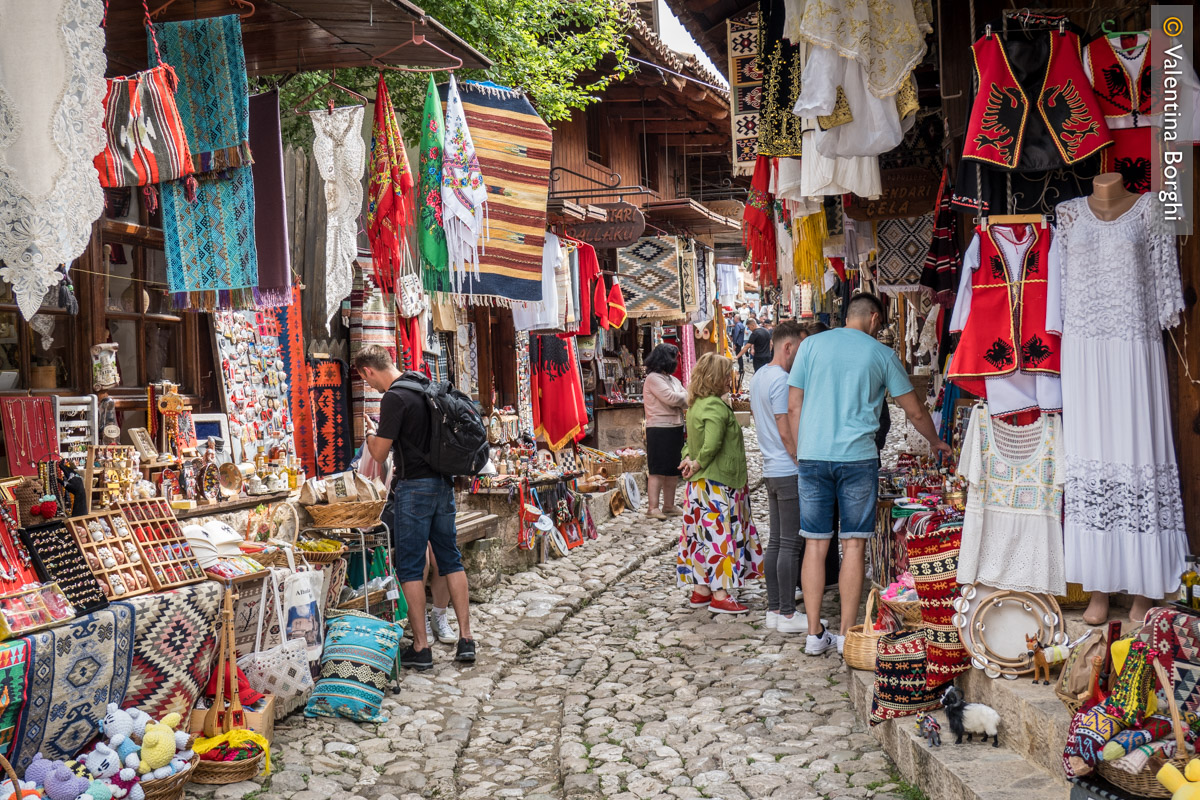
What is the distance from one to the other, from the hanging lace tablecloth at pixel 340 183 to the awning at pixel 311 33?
332 millimetres

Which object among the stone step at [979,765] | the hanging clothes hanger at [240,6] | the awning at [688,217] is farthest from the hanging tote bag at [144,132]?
the awning at [688,217]

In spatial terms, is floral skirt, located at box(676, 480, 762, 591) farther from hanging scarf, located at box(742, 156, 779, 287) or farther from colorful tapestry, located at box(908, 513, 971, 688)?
hanging scarf, located at box(742, 156, 779, 287)

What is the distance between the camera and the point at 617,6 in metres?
12.1

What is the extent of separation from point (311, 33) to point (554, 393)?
772 cm

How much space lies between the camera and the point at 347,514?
260 inches

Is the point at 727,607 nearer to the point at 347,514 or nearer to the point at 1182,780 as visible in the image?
the point at 347,514

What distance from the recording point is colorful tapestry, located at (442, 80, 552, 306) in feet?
22.9

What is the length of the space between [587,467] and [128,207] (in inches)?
308

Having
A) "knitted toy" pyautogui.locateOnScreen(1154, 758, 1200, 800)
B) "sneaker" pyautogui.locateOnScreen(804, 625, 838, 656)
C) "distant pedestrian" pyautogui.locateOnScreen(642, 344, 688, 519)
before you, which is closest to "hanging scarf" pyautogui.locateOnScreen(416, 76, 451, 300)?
"sneaker" pyautogui.locateOnScreen(804, 625, 838, 656)

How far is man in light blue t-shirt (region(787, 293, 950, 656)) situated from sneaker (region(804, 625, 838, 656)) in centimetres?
22

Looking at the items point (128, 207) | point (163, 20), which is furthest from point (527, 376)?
point (163, 20)

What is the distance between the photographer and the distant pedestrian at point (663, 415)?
437 inches

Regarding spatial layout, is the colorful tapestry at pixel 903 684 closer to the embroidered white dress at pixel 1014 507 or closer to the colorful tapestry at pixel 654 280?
the embroidered white dress at pixel 1014 507

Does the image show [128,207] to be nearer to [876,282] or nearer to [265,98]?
[265,98]
